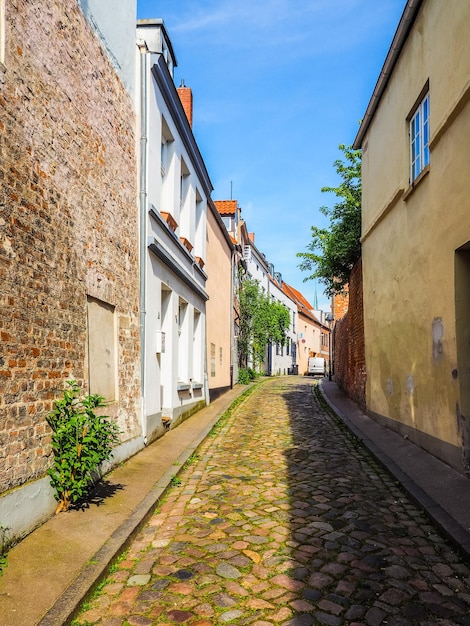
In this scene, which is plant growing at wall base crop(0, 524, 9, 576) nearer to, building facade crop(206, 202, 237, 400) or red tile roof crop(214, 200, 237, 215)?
building facade crop(206, 202, 237, 400)

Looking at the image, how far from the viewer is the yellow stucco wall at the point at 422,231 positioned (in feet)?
21.9

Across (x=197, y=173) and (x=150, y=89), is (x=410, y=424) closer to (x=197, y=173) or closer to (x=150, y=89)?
(x=150, y=89)

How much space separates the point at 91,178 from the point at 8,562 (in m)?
4.26

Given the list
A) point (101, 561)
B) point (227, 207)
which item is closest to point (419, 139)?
point (101, 561)

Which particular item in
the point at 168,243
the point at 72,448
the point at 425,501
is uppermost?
the point at 168,243

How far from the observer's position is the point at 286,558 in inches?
175

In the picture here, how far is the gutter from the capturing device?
834 cm

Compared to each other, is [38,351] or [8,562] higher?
[38,351]

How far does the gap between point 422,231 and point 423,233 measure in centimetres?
7

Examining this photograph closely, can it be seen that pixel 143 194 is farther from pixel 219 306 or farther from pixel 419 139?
pixel 219 306

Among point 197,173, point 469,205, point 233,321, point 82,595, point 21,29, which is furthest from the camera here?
point 233,321

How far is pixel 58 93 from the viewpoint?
5.53m

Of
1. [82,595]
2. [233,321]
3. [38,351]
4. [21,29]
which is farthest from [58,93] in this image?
[233,321]

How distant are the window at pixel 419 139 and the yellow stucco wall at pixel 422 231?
152mm
